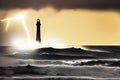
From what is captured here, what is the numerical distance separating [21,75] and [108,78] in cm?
444

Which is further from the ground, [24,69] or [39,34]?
[39,34]

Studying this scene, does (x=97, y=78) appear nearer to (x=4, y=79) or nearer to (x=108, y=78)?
(x=108, y=78)

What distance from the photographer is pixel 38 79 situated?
16.5 meters

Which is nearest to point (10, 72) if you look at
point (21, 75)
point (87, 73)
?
point (21, 75)

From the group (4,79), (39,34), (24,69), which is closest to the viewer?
(4,79)

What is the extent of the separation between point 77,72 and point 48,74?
6.37ft

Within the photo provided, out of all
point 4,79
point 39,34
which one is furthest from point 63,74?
point 39,34

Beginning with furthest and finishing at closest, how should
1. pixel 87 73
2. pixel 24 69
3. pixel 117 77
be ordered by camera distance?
1. pixel 24 69
2. pixel 87 73
3. pixel 117 77

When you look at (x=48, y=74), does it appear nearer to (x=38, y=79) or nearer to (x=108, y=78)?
(x=38, y=79)

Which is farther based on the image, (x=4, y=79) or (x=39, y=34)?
(x=39, y=34)

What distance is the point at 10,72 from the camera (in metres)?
18.8

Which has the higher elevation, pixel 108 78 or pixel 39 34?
pixel 39 34

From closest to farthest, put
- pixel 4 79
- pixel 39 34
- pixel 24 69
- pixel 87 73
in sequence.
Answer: pixel 4 79 < pixel 87 73 < pixel 24 69 < pixel 39 34

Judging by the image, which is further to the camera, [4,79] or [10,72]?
[10,72]
